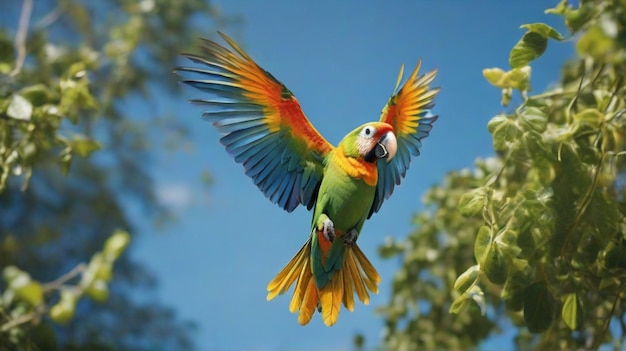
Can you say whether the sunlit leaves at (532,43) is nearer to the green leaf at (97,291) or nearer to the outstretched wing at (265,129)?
the outstretched wing at (265,129)

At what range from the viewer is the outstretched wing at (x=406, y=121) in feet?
2.35

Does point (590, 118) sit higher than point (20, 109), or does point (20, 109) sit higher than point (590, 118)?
point (20, 109)

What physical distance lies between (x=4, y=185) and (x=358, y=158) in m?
0.48

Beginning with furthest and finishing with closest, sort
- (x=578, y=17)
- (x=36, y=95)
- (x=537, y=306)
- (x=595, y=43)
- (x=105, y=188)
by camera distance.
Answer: (x=105, y=188) → (x=36, y=95) → (x=537, y=306) → (x=578, y=17) → (x=595, y=43)

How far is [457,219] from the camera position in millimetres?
1279

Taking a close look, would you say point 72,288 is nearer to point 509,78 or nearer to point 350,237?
point 350,237

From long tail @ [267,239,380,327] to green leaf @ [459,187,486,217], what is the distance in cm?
12

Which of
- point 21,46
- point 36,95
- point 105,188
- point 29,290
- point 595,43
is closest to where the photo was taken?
point 595,43

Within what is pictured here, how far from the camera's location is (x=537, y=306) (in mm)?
750

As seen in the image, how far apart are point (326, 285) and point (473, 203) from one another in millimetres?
191

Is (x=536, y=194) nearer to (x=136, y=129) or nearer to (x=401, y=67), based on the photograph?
(x=401, y=67)

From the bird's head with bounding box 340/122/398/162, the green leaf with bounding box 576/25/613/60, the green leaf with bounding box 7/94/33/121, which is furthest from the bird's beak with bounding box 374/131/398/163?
the green leaf with bounding box 7/94/33/121

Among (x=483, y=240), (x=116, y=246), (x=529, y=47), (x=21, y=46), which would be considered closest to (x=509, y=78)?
(x=529, y=47)

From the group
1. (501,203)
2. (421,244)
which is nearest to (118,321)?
(421,244)
